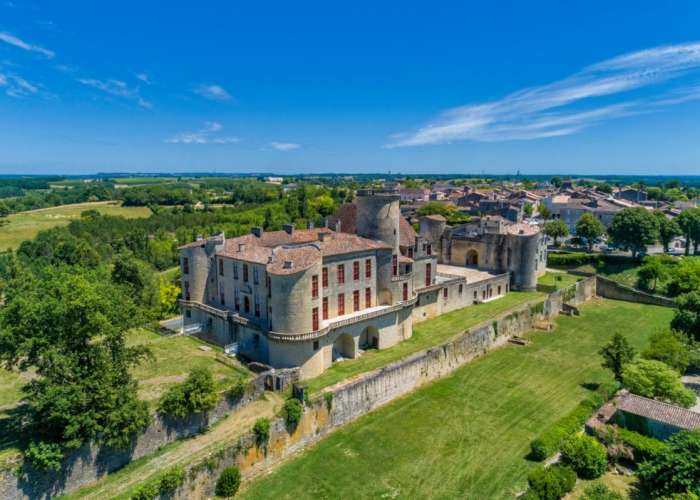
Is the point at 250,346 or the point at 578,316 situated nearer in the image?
the point at 250,346

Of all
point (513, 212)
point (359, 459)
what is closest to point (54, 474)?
point (359, 459)

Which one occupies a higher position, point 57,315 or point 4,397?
point 57,315

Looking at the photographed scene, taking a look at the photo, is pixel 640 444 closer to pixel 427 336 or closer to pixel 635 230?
pixel 427 336

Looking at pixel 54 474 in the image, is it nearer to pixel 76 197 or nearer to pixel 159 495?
pixel 159 495

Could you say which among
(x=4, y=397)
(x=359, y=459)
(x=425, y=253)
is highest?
(x=425, y=253)

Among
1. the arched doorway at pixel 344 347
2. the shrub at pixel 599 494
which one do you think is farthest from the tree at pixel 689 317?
the arched doorway at pixel 344 347

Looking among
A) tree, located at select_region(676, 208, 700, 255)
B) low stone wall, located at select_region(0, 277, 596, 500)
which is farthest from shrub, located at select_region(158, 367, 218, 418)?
tree, located at select_region(676, 208, 700, 255)
